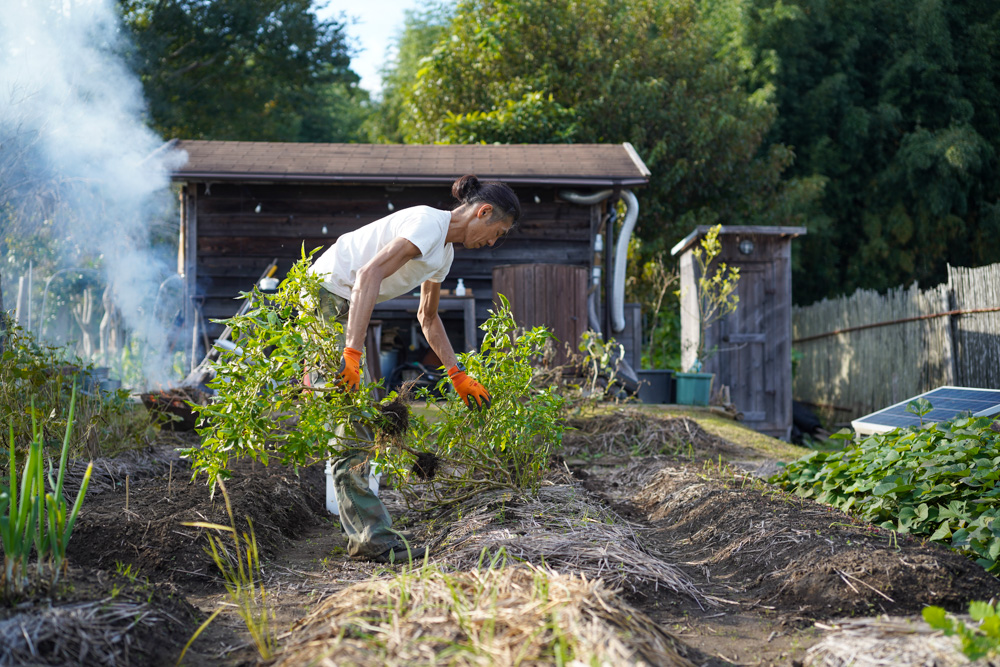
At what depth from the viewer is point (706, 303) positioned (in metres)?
9.32

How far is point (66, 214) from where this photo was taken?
35.0 feet

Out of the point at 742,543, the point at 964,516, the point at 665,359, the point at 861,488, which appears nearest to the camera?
the point at 964,516

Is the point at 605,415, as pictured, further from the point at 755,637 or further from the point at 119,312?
the point at 119,312

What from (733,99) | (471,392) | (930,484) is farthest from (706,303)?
(733,99)

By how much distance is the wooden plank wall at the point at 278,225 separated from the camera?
9555 millimetres

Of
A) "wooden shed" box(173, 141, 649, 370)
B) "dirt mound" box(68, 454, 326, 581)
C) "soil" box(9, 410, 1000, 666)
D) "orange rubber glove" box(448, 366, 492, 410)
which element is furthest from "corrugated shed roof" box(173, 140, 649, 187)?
"orange rubber glove" box(448, 366, 492, 410)

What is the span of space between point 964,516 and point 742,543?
2.51 feet

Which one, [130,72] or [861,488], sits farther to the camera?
[130,72]

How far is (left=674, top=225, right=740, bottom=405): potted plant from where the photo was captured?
8336mm

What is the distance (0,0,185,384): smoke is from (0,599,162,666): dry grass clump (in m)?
5.52

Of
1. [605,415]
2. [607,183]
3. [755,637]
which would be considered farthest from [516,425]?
[607,183]

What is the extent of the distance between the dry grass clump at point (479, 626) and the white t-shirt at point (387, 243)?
4.48ft

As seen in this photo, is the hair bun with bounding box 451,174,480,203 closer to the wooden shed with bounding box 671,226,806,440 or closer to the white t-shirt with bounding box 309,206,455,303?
the white t-shirt with bounding box 309,206,455,303

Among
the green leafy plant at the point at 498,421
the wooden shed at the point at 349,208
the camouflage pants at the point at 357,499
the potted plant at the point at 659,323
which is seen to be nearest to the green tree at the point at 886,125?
the potted plant at the point at 659,323
